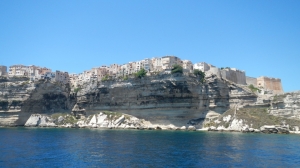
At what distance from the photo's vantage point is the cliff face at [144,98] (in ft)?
257

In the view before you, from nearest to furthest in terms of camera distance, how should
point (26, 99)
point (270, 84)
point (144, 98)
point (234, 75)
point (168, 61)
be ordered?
point (144, 98) < point (234, 75) < point (168, 61) < point (26, 99) < point (270, 84)

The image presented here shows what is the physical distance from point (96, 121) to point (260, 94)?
1923 inches

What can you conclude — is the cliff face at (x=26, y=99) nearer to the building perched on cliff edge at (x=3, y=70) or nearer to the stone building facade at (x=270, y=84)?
the building perched on cliff edge at (x=3, y=70)

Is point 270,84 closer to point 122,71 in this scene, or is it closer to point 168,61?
point 168,61

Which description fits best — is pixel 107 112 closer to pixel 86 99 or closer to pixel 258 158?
pixel 86 99

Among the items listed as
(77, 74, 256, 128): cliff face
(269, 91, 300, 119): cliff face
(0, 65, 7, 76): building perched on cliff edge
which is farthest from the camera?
(0, 65, 7, 76): building perched on cliff edge

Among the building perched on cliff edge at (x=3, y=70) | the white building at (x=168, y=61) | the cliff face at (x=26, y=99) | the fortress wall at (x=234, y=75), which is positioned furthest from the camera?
the building perched on cliff edge at (x=3, y=70)

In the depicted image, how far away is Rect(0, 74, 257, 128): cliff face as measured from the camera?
7838 cm

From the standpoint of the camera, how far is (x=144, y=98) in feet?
275

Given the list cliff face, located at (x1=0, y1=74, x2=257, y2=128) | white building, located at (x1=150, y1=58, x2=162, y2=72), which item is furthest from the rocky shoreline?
white building, located at (x1=150, y1=58, x2=162, y2=72)

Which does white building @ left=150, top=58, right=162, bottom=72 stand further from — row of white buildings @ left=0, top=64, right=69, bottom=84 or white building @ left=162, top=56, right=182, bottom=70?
row of white buildings @ left=0, top=64, right=69, bottom=84

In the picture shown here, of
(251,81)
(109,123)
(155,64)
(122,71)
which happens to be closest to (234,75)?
(251,81)

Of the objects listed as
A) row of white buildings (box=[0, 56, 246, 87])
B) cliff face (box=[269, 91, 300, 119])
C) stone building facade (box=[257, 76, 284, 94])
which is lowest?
cliff face (box=[269, 91, 300, 119])

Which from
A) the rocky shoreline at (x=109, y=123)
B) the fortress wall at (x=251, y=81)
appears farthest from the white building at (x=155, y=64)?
the fortress wall at (x=251, y=81)
